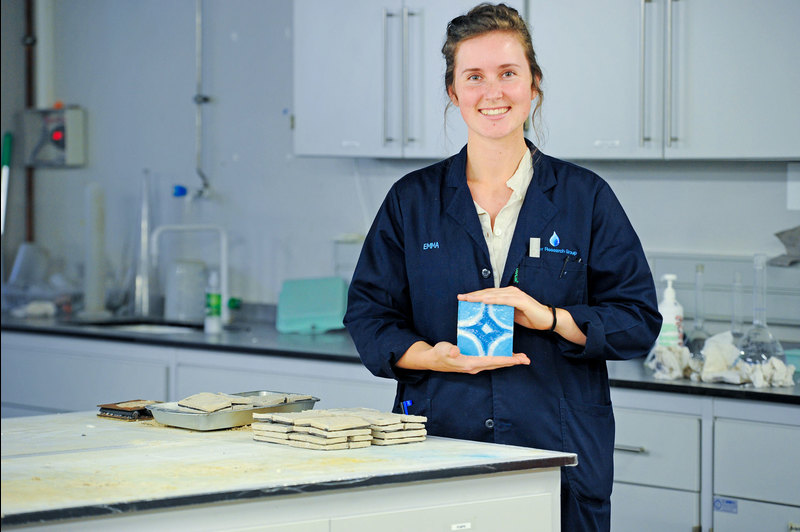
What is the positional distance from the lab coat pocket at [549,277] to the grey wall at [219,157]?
1548mm

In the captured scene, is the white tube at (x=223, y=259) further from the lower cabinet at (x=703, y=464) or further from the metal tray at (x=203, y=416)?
the metal tray at (x=203, y=416)

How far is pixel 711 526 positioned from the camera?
2635 millimetres

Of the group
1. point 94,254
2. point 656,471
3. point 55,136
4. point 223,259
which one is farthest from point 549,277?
point 55,136

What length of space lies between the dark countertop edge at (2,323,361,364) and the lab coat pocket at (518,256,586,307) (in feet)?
4.30

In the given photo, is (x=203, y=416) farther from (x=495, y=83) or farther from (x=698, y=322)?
(x=698, y=322)

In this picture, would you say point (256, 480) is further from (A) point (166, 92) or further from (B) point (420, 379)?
(A) point (166, 92)

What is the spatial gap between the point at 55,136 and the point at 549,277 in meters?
3.39

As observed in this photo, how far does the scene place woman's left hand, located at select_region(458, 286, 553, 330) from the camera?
1752mm

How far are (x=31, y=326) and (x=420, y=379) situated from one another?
7.91 feet

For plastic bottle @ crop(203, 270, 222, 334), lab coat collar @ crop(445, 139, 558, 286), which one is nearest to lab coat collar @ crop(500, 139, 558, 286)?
lab coat collar @ crop(445, 139, 558, 286)

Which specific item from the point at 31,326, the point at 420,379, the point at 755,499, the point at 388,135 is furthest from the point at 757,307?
the point at 31,326

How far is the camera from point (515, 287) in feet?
5.96

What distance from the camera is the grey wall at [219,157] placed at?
3.92m

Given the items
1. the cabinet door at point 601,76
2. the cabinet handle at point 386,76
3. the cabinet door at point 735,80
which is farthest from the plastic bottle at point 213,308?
the cabinet door at point 735,80
